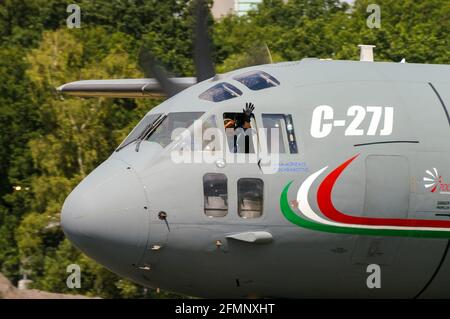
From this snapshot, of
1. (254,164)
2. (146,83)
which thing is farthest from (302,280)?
(146,83)

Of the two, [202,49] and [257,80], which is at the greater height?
[202,49]

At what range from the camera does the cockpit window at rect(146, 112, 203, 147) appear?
52.5 ft

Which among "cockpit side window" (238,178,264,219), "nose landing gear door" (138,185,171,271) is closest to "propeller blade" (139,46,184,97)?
Answer: "cockpit side window" (238,178,264,219)

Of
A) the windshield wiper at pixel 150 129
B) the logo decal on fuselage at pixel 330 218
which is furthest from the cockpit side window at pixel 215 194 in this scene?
the windshield wiper at pixel 150 129

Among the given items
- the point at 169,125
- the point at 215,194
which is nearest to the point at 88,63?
Answer: the point at 169,125

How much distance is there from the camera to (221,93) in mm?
16297

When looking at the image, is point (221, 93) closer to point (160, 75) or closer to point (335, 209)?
point (335, 209)

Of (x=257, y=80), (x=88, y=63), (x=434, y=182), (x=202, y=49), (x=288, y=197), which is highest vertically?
(x=202, y=49)

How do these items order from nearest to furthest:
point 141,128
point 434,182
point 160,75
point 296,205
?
1. point 296,205
2. point 434,182
3. point 141,128
4. point 160,75

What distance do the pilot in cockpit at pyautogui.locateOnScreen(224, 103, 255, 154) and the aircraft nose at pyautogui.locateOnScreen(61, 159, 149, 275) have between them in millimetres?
1571

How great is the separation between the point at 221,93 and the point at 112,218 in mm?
2682

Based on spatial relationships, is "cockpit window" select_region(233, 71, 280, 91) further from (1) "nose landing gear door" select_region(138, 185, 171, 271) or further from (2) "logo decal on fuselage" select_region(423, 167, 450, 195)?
(2) "logo decal on fuselage" select_region(423, 167, 450, 195)

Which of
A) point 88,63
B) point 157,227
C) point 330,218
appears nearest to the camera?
point 157,227

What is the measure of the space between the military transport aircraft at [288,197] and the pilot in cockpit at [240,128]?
0.22 feet
